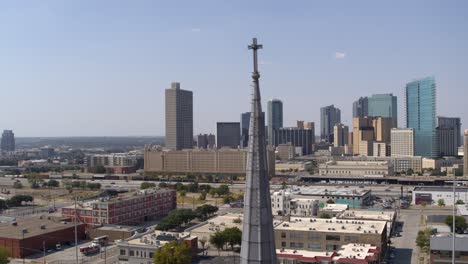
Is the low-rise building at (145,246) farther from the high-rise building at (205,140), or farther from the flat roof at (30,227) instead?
the high-rise building at (205,140)

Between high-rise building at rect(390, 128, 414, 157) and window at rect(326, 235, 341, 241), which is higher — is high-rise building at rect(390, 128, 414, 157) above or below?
above

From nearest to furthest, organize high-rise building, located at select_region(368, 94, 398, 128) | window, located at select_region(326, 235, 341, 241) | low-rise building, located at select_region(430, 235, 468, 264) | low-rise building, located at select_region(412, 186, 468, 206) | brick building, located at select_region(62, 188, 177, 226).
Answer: low-rise building, located at select_region(430, 235, 468, 264)
window, located at select_region(326, 235, 341, 241)
brick building, located at select_region(62, 188, 177, 226)
low-rise building, located at select_region(412, 186, 468, 206)
high-rise building, located at select_region(368, 94, 398, 128)

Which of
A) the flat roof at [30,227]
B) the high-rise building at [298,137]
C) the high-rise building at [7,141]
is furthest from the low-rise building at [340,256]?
the high-rise building at [7,141]

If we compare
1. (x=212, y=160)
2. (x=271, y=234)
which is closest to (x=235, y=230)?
(x=271, y=234)

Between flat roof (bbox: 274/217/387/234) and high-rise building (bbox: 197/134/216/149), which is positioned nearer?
flat roof (bbox: 274/217/387/234)

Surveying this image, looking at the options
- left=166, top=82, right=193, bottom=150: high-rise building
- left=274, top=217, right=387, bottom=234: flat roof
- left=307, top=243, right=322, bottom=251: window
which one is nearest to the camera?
left=307, top=243, right=322, bottom=251: window

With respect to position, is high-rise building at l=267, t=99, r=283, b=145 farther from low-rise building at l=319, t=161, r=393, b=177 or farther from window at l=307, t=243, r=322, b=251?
window at l=307, t=243, r=322, b=251

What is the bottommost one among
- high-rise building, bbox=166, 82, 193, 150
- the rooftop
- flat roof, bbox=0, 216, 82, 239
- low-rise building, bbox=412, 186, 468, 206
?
low-rise building, bbox=412, 186, 468, 206

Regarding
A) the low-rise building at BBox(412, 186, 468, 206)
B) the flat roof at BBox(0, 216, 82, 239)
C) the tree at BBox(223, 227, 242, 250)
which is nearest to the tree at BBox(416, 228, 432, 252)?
the tree at BBox(223, 227, 242, 250)
